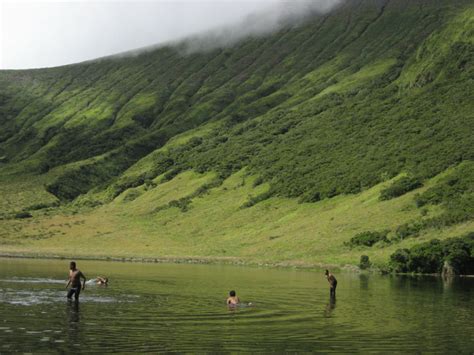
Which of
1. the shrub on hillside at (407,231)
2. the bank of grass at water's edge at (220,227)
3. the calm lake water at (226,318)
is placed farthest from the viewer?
the bank of grass at water's edge at (220,227)

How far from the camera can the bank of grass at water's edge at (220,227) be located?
106000 millimetres

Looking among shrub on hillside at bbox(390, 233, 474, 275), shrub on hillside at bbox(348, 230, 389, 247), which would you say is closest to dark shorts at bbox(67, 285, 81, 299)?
shrub on hillside at bbox(390, 233, 474, 275)

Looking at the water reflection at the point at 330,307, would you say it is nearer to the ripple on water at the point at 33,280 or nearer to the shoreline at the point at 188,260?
the ripple on water at the point at 33,280

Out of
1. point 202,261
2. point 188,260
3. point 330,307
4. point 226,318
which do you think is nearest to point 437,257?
point 202,261

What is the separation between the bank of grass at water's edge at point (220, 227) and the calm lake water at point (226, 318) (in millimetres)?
40466

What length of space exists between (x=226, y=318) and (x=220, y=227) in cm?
10448

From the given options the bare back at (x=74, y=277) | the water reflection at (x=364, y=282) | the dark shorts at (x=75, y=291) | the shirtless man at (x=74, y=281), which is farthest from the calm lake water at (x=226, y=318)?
the water reflection at (x=364, y=282)

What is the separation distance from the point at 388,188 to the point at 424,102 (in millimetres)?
59857

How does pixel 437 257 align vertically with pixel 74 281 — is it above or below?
above

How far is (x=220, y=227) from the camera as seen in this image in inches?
5531

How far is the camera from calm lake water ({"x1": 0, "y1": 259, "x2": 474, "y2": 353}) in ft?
89.5

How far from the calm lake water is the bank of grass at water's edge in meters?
40.5

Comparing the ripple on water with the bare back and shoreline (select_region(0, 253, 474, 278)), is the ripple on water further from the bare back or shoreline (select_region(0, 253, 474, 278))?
shoreline (select_region(0, 253, 474, 278))

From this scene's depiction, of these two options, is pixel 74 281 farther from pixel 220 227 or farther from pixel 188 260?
pixel 220 227
